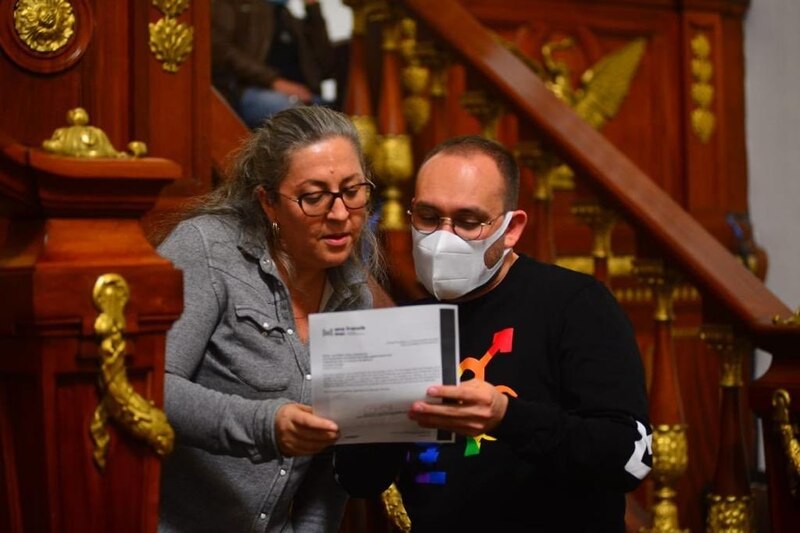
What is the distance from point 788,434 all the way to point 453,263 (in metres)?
1.03

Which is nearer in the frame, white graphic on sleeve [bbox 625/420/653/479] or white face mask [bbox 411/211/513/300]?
white graphic on sleeve [bbox 625/420/653/479]

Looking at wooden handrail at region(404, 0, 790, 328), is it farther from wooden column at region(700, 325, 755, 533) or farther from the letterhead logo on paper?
the letterhead logo on paper

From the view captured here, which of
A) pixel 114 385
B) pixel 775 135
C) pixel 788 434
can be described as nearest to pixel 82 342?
pixel 114 385

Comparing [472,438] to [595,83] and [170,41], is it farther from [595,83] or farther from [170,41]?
[595,83]

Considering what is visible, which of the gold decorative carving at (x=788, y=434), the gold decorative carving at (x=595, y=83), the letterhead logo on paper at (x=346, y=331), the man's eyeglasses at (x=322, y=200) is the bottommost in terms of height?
the gold decorative carving at (x=788, y=434)

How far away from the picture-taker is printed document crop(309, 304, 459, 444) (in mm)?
1926

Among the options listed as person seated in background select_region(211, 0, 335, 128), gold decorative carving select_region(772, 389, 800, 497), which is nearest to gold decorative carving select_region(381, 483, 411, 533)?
gold decorative carving select_region(772, 389, 800, 497)

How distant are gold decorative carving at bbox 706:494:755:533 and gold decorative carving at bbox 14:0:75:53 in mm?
1873

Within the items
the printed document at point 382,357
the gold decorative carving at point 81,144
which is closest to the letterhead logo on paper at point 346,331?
the printed document at point 382,357

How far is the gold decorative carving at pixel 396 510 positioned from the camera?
2645 mm

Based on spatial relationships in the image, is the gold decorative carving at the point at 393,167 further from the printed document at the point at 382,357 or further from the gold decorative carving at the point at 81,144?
the gold decorative carving at the point at 81,144

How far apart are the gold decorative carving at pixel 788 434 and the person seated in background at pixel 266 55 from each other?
2.13 metres

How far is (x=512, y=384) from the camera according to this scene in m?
2.24

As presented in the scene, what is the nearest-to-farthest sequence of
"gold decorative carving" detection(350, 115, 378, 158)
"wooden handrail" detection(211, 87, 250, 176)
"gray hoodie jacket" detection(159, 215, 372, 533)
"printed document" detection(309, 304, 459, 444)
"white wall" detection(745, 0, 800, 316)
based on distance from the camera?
"printed document" detection(309, 304, 459, 444) < "gray hoodie jacket" detection(159, 215, 372, 533) < "wooden handrail" detection(211, 87, 250, 176) < "gold decorative carving" detection(350, 115, 378, 158) < "white wall" detection(745, 0, 800, 316)
